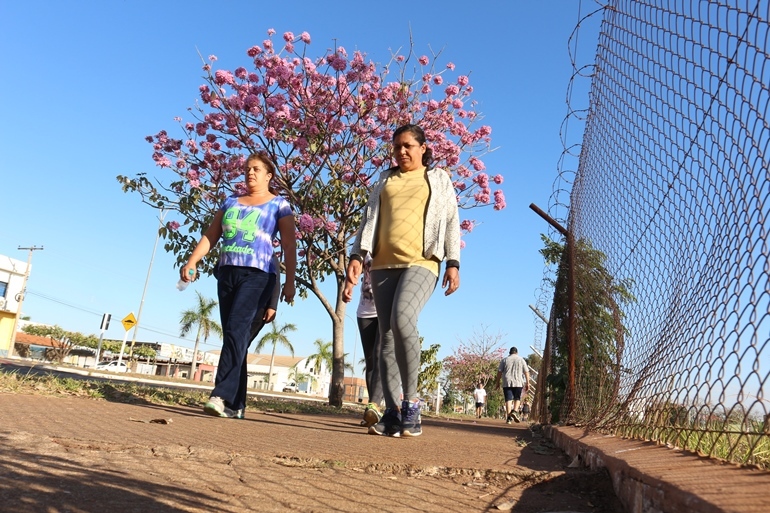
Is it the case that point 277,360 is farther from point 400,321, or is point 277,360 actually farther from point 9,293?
point 400,321

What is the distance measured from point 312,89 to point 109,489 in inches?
344

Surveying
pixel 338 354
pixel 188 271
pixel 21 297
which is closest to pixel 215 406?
pixel 188 271

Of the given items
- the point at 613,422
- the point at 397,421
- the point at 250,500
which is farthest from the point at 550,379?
the point at 250,500

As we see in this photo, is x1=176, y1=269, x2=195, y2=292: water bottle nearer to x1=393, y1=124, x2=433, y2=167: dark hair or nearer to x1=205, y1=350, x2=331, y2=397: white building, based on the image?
x1=393, y1=124, x2=433, y2=167: dark hair

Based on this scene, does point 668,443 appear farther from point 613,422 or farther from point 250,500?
point 250,500

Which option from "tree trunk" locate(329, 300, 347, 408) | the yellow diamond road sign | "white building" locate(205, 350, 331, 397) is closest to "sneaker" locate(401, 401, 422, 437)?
"tree trunk" locate(329, 300, 347, 408)

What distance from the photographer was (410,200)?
439 centimetres

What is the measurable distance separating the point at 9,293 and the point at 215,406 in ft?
179

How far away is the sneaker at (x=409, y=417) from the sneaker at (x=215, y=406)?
4.37 feet

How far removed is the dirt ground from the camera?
76.1 inches

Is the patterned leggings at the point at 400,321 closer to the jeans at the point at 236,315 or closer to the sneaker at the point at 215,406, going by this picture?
the jeans at the point at 236,315

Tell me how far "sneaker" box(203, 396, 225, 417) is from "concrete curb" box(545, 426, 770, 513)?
2.89m

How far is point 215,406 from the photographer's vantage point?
4609mm

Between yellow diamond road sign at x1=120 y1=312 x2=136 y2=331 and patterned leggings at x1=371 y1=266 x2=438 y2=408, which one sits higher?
yellow diamond road sign at x1=120 y1=312 x2=136 y2=331
